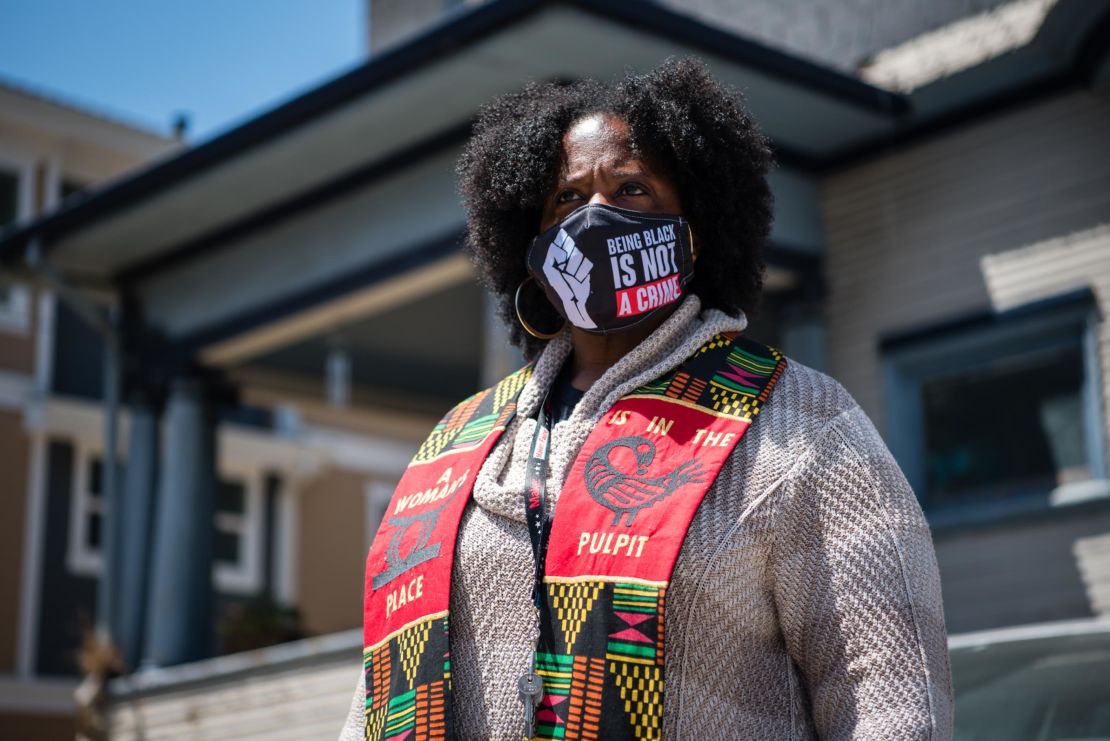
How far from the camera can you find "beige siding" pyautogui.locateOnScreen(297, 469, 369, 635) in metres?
21.1

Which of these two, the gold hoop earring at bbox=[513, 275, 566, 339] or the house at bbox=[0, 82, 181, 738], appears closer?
the gold hoop earring at bbox=[513, 275, 566, 339]

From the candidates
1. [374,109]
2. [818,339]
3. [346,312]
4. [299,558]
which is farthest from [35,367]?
[818,339]

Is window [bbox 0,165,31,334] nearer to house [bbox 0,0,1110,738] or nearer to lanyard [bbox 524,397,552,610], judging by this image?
house [bbox 0,0,1110,738]

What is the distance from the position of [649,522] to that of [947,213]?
7459mm

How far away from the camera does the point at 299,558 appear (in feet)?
69.1

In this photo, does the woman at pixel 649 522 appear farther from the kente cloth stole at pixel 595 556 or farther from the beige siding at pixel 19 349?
the beige siding at pixel 19 349

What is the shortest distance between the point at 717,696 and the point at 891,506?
36 centimetres

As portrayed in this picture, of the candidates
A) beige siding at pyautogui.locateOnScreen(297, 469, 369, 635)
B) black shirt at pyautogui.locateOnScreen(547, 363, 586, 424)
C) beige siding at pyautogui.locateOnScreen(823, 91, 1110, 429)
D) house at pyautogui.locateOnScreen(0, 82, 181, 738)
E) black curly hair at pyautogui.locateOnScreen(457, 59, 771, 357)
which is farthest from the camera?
beige siding at pyautogui.locateOnScreen(297, 469, 369, 635)

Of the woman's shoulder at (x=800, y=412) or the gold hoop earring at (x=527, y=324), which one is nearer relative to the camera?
the woman's shoulder at (x=800, y=412)

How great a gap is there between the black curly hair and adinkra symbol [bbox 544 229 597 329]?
185 mm

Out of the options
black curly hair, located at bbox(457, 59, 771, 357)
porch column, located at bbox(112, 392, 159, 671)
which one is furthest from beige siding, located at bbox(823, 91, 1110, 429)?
black curly hair, located at bbox(457, 59, 771, 357)

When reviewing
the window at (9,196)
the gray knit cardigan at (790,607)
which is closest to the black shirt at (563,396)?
the gray knit cardigan at (790,607)

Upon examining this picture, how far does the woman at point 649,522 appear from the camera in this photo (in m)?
2.12

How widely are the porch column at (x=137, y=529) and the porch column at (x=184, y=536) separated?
137mm
